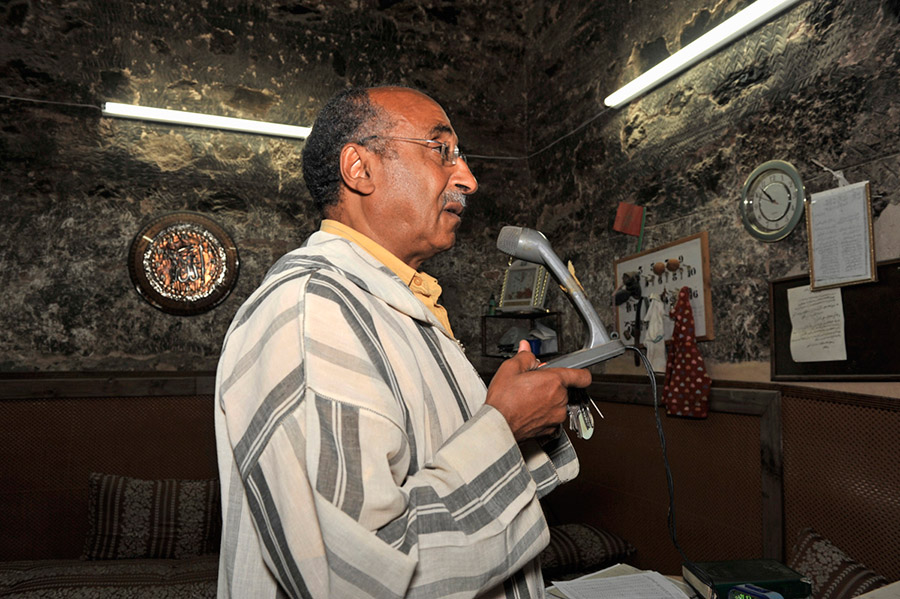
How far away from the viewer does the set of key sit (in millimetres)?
1238

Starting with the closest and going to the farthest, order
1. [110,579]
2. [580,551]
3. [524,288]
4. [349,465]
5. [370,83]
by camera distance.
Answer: [349,465]
[110,579]
[580,551]
[524,288]
[370,83]

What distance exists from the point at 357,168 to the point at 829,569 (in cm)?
192

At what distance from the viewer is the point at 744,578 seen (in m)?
1.51

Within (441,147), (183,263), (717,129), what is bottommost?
(441,147)

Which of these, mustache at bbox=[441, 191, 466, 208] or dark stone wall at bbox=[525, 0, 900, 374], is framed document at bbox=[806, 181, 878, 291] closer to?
dark stone wall at bbox=[525, 0, 900, 374]

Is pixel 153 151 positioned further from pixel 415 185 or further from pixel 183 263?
pixel 415 185

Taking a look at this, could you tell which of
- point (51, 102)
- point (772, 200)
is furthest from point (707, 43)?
point (51, 102)

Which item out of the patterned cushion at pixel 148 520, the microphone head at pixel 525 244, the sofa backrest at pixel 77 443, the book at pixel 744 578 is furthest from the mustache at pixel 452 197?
the sofa backrest at pixel 77 443

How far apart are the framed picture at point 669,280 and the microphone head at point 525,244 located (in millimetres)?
1736

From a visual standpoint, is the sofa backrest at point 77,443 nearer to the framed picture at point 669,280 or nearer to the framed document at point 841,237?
the framed picture at point 669,280

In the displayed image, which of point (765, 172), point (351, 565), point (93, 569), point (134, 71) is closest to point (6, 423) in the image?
point (93, 569)

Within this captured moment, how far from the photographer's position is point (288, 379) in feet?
2.77

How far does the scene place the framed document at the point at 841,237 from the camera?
6.88ft

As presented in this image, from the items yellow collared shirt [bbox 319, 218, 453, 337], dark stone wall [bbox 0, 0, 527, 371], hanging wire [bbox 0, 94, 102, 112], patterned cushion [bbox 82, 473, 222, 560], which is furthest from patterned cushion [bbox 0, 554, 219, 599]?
hanging wire [bbox 0, 94, 102, 112]
